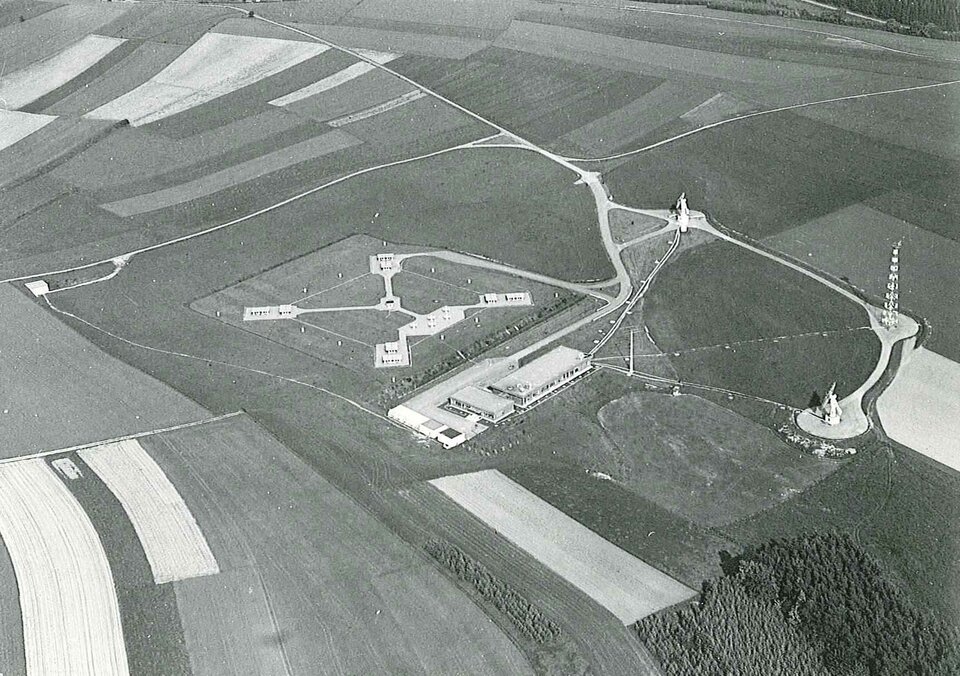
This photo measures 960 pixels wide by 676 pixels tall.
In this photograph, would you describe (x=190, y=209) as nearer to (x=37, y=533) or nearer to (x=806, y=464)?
(x=37, y=533)

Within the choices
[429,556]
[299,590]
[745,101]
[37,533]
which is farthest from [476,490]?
[745,101]

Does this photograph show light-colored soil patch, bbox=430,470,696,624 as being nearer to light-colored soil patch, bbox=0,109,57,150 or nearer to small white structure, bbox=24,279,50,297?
small white structure, bbox=24,279,50,297

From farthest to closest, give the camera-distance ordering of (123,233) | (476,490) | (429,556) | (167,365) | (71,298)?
(123,233), (71,298), (167,365), (476,490), (429,556)

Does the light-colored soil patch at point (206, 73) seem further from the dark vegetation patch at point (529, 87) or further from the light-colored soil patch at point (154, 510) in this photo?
the light-colored soil patch at point (154, 510)

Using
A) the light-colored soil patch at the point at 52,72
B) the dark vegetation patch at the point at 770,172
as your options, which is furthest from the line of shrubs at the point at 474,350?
the light-colored soil patch at the point at 52,72

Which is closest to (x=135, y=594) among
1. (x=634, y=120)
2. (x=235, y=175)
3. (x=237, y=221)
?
(x=237, y=221)

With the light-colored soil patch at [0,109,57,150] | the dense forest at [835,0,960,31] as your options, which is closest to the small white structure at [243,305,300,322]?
the light-colored soil patch at [0,109,57,150]

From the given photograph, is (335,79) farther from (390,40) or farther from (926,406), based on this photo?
(926,406)
